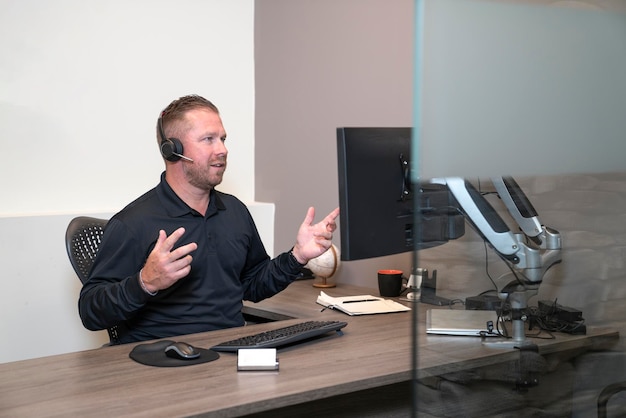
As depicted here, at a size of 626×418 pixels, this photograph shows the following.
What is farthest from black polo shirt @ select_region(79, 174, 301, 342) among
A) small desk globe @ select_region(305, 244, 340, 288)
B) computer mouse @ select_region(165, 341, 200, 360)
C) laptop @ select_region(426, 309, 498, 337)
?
laptop @ select_region(426, 309, 498, 337)

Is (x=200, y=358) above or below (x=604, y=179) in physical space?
below

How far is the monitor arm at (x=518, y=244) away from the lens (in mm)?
751

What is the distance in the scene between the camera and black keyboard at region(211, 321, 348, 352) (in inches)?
75.2

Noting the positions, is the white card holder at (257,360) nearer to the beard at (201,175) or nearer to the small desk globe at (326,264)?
the beard at (201,175)

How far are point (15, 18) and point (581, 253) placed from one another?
109 inches

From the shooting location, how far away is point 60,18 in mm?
3113

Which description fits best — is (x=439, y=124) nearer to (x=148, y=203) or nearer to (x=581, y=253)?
(x=581, y=253)

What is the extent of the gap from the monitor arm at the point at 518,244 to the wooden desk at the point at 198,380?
0.64 meters

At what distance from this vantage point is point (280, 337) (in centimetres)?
196

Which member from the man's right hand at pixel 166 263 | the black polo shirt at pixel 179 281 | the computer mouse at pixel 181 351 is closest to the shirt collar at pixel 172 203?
the black polo shirt at pixel 179 281

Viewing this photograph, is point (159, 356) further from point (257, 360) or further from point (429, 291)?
point (429, 291)

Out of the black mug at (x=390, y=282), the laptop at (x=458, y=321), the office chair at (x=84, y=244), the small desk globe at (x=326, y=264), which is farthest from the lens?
the small desk globe at (x=326, y=264)

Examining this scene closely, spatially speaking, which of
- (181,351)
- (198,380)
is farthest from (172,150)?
(198,380)

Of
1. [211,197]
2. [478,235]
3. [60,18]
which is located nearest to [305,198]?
[211,197]
